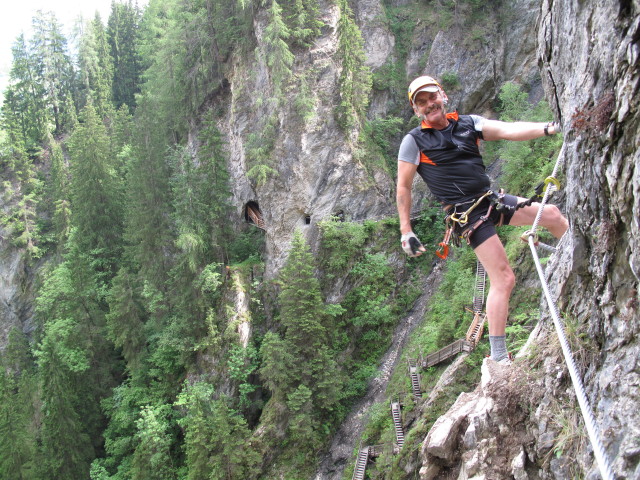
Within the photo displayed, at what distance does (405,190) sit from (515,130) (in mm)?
1156

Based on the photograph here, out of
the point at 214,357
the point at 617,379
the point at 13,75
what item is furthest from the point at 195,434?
the point at 13,75

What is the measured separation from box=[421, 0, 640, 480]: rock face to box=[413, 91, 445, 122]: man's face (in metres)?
0.93

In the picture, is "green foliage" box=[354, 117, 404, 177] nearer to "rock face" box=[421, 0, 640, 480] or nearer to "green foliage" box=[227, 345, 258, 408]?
"green foliage" box=[227, 345, 258, 408]

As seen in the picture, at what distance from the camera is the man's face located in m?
4.59

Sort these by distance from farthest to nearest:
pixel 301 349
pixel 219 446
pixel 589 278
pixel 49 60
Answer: pixel 49 60
pixel 301 349
pixel 219 446
pixel 589 278

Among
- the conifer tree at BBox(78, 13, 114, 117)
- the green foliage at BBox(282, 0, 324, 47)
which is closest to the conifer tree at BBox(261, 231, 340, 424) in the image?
the green foliage at BBox(282, 0, 324, 47)

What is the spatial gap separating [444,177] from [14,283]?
3850cm

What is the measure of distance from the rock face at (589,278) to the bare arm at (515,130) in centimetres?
28

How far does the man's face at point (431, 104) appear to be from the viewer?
4.59 metres

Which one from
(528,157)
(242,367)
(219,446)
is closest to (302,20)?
(528,157)

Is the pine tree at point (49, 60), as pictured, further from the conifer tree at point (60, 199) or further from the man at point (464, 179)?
the man at point (464, 179)

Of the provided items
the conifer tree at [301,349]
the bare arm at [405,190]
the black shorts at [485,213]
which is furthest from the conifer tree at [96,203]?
the black shorts at [485,213]

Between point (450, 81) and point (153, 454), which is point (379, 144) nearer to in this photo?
point (450, 81)

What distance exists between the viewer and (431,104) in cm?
461
